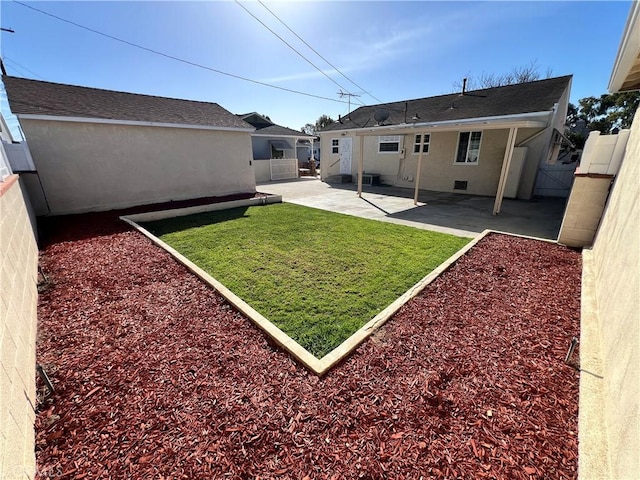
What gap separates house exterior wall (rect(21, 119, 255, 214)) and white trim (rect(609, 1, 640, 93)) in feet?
37.1

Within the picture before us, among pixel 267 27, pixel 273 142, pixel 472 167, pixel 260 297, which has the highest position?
pixel 267 27

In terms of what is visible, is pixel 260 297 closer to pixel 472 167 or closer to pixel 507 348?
pixel 507 348

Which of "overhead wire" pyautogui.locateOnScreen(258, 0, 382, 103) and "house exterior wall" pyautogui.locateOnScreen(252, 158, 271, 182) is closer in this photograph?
"overhead wire" pyautogui.locateOnScreen(258, 0, 382, 103)

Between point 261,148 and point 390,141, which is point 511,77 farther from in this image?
point 261,148

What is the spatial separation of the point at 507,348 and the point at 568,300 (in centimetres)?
164

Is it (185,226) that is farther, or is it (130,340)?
(185,226)

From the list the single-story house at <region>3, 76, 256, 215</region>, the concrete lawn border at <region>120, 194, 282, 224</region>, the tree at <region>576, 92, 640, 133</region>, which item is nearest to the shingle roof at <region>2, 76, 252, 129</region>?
the single-story house at <region>3, 76, 256, 215</region>

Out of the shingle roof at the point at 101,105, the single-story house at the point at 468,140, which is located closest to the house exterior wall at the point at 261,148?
the single-story house at the point at 468,140

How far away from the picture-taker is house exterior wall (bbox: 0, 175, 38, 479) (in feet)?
4.61

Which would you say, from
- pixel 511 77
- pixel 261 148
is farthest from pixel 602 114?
pixel 261 148

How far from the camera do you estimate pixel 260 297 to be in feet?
11.7

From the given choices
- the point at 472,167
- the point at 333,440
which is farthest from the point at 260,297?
the point at 472,167

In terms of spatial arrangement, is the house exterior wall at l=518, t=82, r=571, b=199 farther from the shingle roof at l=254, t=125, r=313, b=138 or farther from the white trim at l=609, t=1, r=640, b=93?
the shingle roof at l=254, t=125, r=313, b=138

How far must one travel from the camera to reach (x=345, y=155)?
17.5 m
